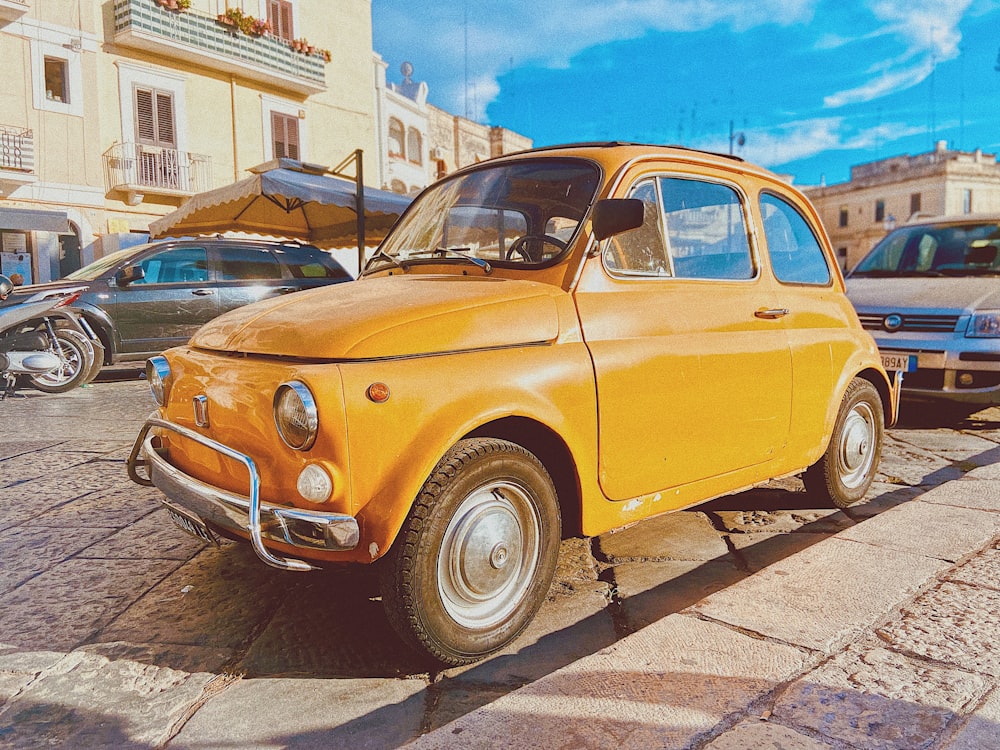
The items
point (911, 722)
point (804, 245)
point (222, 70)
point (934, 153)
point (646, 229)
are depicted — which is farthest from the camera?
point (934, 153)

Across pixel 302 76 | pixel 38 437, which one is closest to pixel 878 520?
pixel 38 437

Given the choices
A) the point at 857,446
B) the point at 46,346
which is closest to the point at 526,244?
the point at 857,446

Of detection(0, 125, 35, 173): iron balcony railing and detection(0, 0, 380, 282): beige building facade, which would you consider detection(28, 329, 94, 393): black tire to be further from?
detection(0, 125, 35, 173): iron balcony railing

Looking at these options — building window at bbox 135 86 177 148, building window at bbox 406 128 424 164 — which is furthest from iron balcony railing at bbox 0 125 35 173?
building window at bbox 406 128 424 164

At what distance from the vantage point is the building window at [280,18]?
22.1m

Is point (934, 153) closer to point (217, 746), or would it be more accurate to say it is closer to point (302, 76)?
point (302, 76)

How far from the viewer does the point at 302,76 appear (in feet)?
73.4

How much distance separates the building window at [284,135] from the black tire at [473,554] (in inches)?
840

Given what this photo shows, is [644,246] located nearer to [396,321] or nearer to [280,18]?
[396,321]

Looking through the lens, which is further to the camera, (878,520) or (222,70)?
(222,70)

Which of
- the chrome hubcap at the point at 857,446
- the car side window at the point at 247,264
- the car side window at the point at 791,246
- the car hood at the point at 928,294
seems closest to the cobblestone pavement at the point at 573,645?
the chrome hubcap at the point at 857,446

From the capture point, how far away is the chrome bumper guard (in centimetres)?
212

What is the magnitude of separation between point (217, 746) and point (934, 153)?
66453mm

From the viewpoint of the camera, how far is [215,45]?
2012 centimetres
